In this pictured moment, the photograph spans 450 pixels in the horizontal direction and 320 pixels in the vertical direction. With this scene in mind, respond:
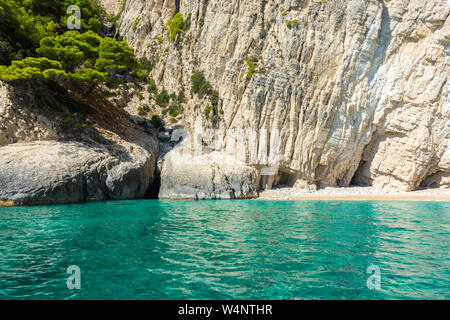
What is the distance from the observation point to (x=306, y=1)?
92.1 feet

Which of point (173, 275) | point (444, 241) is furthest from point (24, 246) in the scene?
point (444, 241)

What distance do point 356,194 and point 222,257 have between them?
75.2 ft

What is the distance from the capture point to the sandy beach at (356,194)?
80.6 ft

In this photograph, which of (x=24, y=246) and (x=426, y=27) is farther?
(x=426, y=27)

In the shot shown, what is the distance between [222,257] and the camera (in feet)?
26.0

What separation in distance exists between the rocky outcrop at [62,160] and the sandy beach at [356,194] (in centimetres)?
1211

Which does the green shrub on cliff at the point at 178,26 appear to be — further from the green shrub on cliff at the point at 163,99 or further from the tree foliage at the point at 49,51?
the tree foliage at the point at 49,51

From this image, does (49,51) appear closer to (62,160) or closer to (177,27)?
(62,160)

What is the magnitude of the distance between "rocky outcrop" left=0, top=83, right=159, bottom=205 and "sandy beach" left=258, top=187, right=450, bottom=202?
39.7 feet

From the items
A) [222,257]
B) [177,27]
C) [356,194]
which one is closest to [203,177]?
[356,194]

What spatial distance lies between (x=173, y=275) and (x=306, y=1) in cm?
3021

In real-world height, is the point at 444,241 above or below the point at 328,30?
below

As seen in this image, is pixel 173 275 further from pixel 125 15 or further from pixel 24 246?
pixel 125 15

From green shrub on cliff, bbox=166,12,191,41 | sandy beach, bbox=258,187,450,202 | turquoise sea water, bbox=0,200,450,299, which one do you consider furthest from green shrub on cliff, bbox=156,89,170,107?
turquoise sea water, bbox=0,200,450,299
